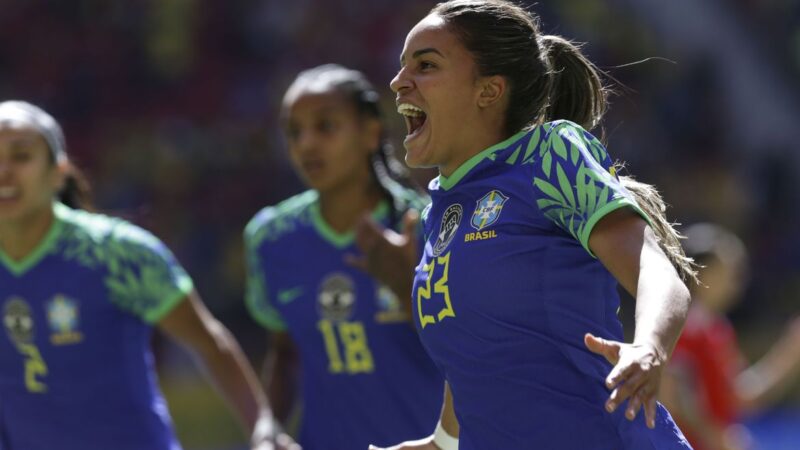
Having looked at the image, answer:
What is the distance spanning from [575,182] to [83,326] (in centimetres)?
250

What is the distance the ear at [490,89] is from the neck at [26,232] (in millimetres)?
2355

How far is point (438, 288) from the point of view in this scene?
121 inches

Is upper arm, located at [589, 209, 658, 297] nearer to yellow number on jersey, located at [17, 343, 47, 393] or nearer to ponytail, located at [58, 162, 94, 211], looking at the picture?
yellow number on jersey, located at [17, 343, 47, 393]

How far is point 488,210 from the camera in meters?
3.03

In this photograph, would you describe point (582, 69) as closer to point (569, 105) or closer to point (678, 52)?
point (569, 105)

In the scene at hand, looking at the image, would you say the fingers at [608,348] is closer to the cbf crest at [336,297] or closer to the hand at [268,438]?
the hand at [268,438]

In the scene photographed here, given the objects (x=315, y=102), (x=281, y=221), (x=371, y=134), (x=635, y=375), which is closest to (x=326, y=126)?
(x=315, y=102)

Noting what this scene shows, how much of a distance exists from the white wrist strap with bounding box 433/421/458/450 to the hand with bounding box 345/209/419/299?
109cm

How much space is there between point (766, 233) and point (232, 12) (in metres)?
6.68

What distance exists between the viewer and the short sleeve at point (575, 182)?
2762 mm

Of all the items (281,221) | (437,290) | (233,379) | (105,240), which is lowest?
(233,379)

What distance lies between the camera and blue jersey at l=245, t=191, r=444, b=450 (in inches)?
191

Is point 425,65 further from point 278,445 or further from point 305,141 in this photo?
point 278,445

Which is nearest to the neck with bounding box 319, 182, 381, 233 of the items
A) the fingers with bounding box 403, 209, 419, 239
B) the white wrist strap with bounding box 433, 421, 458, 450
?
the fingers with bounding box 403, 209, 419, 239
